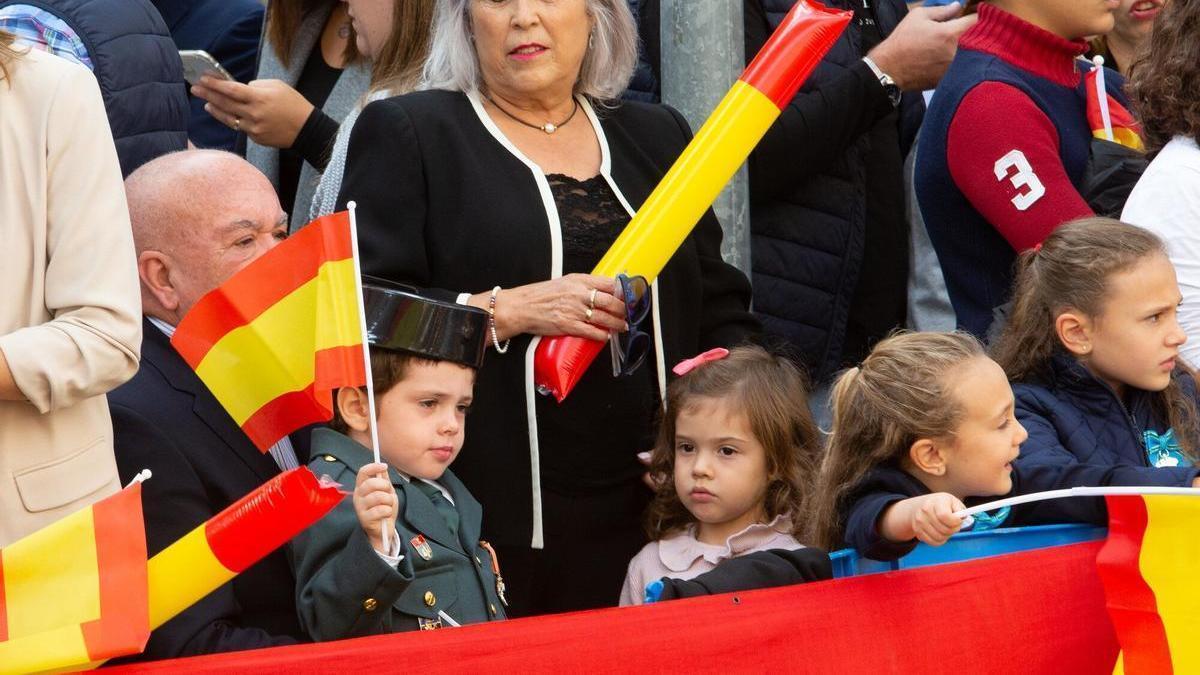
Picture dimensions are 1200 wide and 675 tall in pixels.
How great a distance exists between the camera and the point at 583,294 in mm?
3824

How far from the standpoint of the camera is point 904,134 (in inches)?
227

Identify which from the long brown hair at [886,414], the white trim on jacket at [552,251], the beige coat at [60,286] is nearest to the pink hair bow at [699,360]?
the white trim on jacket at [552,251]

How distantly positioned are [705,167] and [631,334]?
40cm

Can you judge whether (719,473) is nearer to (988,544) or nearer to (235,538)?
(988,544)

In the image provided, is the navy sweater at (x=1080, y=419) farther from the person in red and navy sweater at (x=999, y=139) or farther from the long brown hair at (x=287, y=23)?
the long brown hair at (x=287, y=23)

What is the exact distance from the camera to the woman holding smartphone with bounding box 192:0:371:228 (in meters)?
4.91

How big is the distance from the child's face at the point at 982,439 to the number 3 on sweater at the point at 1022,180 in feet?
3.53

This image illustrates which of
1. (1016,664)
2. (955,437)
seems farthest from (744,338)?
(1016,664)

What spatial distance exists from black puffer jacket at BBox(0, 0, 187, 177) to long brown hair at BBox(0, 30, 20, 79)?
1278mm

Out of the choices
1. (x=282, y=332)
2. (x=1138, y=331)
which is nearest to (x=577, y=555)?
(x=282, y=332)

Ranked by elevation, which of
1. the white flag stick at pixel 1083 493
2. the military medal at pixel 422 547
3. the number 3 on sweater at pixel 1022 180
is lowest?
the military medal at pixel 422 547

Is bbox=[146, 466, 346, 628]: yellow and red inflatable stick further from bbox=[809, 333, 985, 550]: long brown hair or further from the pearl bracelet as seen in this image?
bbox=[809, 333, 985, 550]: long brown hair

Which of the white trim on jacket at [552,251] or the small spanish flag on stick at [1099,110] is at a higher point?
the small spanish flag on stick at [1099,110]

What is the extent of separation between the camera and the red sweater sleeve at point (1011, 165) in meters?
4.63
